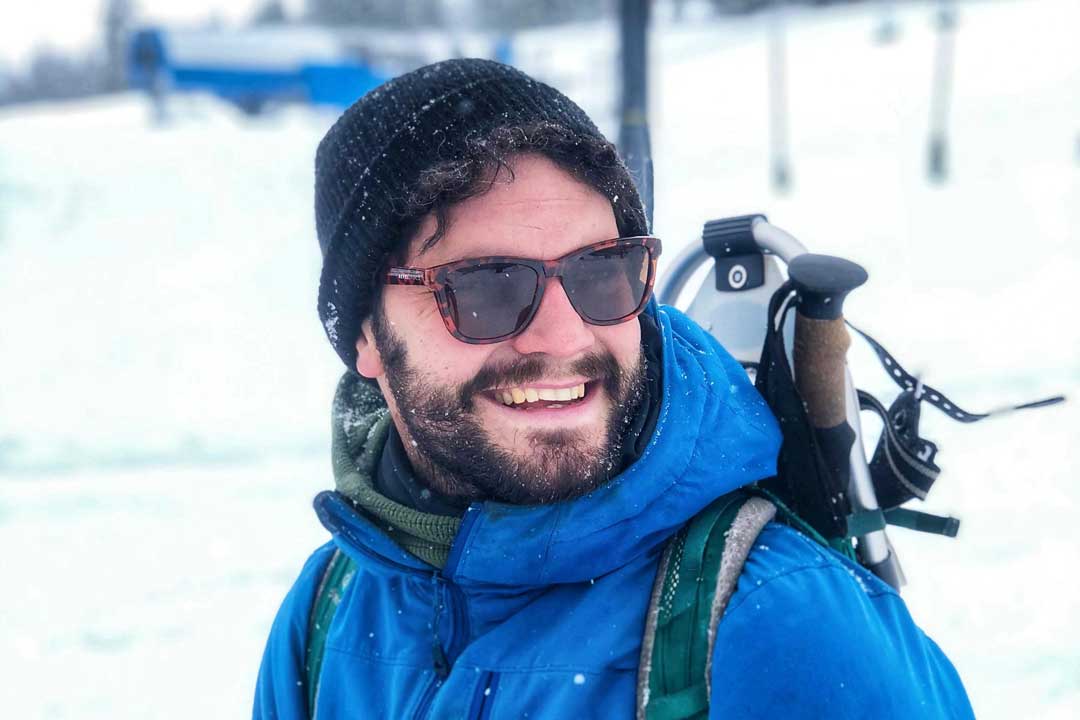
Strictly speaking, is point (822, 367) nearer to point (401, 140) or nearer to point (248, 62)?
point (401, 140)

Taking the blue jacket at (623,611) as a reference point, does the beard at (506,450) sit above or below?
above

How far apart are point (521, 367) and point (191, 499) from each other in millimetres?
5161

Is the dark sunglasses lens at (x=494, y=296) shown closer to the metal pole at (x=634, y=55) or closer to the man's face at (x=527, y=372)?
the man's face at (x=527, y=372)

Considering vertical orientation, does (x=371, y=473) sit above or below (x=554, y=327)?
below

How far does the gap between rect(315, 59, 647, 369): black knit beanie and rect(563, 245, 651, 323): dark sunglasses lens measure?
0.15m

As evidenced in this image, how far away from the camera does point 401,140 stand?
1928mm

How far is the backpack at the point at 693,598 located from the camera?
1446 millimetres

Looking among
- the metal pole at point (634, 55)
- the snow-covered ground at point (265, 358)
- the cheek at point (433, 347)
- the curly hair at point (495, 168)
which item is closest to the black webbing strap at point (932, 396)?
the curly hair at point (495, 168)

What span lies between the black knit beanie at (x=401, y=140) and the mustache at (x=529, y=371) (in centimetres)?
37

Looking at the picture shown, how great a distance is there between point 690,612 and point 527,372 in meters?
0.56

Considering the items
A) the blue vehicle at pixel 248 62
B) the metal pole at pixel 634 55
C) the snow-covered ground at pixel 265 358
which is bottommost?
the snow-covered ground at pixel 265 358

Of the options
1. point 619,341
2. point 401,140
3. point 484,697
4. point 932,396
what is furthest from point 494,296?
point 932,396

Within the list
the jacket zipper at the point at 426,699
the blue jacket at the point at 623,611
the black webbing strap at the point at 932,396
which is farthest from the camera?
the black webbing strap at the point at 932,396

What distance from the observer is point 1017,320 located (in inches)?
354
